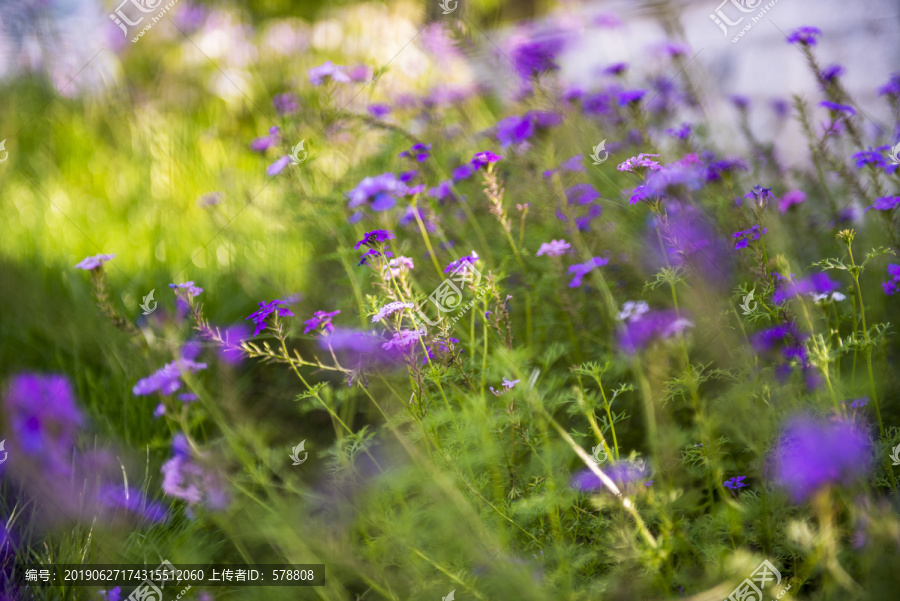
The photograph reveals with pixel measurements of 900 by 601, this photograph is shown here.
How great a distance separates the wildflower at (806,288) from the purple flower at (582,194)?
681mm

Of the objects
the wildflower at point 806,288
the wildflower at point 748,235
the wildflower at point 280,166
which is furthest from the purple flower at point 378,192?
the wildflower at point 806,288

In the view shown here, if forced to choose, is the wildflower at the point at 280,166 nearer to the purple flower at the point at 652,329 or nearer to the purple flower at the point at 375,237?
the purple flower at the point at 375,237

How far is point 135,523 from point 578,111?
2.03 m

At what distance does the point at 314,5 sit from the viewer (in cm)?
720

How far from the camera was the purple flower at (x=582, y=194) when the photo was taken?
6.33 ft

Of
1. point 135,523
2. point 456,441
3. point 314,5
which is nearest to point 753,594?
point 456,441

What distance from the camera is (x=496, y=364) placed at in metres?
1.32

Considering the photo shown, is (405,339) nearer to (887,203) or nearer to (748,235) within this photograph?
(748,235)

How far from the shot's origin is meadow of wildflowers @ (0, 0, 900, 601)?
1.12 m

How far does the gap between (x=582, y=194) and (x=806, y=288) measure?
0.83 m

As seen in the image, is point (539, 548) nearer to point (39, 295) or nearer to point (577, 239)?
point (577, 239)

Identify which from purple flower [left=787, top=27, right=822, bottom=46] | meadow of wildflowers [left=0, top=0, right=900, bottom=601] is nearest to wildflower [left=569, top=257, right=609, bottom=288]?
meadow of wildflowers [left=0, top=0, right=900, bottom=601]

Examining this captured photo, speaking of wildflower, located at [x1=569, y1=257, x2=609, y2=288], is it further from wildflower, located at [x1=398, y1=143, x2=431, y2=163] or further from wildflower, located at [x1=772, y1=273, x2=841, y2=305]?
wildflower, located at [x1=398, y1=143, x2=431, y2=163]

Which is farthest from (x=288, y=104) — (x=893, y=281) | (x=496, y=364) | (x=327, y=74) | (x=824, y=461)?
(x=824, y=461)
